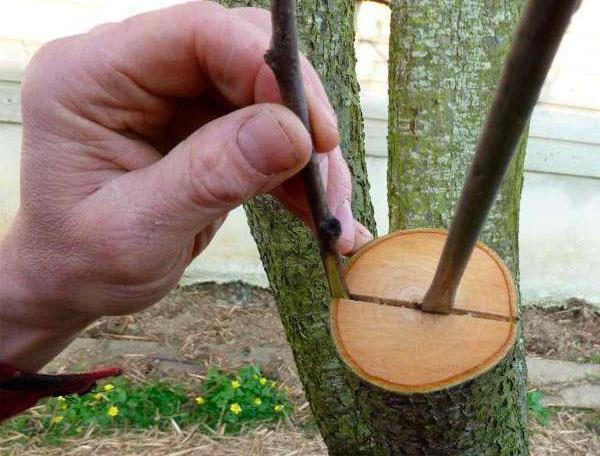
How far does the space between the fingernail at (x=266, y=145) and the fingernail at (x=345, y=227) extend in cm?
18

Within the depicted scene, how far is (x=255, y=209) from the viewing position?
140 centimetres

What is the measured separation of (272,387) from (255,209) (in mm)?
1367

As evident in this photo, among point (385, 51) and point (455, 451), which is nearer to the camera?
point (455, 451)

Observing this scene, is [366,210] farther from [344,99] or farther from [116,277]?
A: [116,277]

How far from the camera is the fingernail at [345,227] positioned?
0.99 meters

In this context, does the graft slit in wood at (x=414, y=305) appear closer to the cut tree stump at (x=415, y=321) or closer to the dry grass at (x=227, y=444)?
the cut tree stump at (x=415, y=321)

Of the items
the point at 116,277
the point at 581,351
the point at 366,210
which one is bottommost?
the point at 581,351

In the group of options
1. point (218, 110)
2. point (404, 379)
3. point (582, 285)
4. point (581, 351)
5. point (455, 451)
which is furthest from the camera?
point (582, 285)

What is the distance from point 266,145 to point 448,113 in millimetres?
668

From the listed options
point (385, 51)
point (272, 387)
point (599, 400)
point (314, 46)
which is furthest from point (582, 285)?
point (314, 46)

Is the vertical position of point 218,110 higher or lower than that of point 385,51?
higher

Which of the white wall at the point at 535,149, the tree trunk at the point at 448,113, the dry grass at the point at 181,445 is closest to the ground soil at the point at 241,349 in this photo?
the dry grass at the point at 181,445

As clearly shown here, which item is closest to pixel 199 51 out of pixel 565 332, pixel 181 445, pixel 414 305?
pixel 414 305

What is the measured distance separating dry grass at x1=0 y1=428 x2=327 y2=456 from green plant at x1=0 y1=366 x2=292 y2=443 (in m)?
0.04
